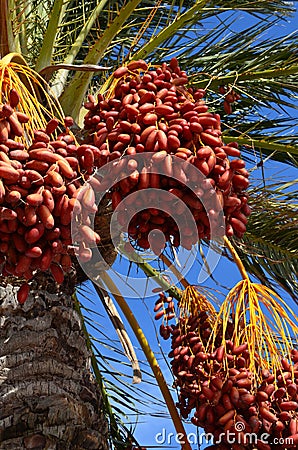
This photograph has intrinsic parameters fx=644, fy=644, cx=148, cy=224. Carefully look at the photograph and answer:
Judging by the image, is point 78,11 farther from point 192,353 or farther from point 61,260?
point 61,260

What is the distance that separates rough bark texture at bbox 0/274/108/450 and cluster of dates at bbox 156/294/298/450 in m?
0.37

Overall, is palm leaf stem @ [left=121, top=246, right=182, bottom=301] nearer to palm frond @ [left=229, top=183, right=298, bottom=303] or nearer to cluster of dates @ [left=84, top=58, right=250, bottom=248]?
palm frond @ [left=229, top=183, right=298, bottom=303]

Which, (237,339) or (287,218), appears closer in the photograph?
(237,339)

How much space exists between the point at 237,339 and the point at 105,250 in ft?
2.15

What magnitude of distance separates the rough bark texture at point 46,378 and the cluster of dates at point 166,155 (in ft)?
2.80

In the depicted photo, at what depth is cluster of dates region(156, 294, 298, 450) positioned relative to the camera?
202cm

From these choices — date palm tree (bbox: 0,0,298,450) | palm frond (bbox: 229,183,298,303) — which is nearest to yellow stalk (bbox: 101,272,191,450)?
date palm tree (bbox: 0,0,298,450)

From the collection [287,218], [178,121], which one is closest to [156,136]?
[178,121]

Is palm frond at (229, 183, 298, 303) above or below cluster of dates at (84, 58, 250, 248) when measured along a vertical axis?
above

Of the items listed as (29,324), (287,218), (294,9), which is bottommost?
(29,324)

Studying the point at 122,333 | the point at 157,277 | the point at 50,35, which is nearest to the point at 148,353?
the point at 122,333

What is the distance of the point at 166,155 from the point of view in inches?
59.1

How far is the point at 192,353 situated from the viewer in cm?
242

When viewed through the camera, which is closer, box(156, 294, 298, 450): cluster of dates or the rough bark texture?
box(156, 294, 298, 450): cluster of dates
